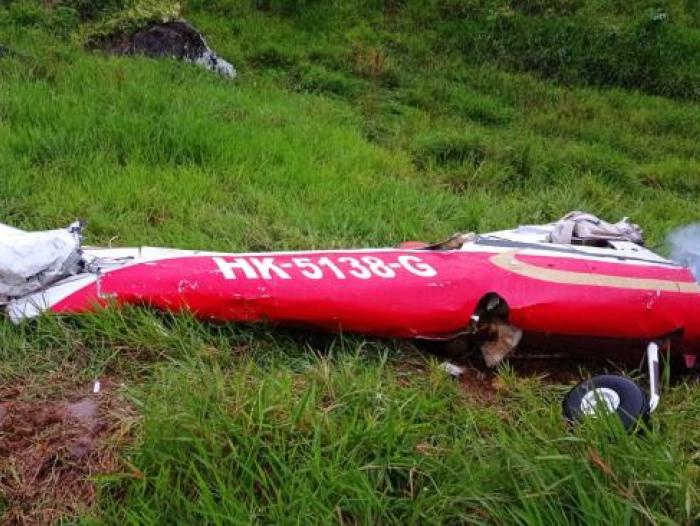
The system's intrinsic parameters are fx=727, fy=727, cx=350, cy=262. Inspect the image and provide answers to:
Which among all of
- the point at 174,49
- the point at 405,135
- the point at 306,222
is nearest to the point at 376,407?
the point at 306,222

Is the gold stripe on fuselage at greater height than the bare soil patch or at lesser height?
greater

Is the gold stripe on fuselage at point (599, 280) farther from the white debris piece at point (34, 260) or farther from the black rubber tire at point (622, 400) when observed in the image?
the white debris piece at point (34, 260)

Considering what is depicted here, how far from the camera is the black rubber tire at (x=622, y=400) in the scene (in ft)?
6.40

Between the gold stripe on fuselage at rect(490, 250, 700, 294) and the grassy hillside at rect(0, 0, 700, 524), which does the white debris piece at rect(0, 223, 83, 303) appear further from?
the gold stripe on fuselage at rect(490, 250, 700, 294)

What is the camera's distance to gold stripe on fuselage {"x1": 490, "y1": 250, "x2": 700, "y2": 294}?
246 cm

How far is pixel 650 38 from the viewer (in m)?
7.75

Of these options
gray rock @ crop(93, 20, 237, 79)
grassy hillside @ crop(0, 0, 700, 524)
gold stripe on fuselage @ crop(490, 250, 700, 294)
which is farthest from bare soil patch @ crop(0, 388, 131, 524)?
gray rock @ crop(93, 20, 237, 79)

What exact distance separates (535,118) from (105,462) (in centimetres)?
536

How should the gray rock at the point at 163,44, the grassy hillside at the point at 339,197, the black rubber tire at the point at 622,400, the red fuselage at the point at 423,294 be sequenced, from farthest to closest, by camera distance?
the gray rock at the point at 163,44, the red fuselage at the point at 423,294, the black rubber tire at the point at 622,400, the grassy hillside at the point at 339,197

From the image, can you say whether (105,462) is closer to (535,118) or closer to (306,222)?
(306,222)

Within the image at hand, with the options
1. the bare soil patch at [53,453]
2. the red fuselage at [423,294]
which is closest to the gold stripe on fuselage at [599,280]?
the red fuselage at [423,294]

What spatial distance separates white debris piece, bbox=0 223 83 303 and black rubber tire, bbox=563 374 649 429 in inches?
69.0

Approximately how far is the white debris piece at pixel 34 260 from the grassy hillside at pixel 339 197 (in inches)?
6.0

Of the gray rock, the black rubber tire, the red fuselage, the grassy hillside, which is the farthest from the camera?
the gray rock
